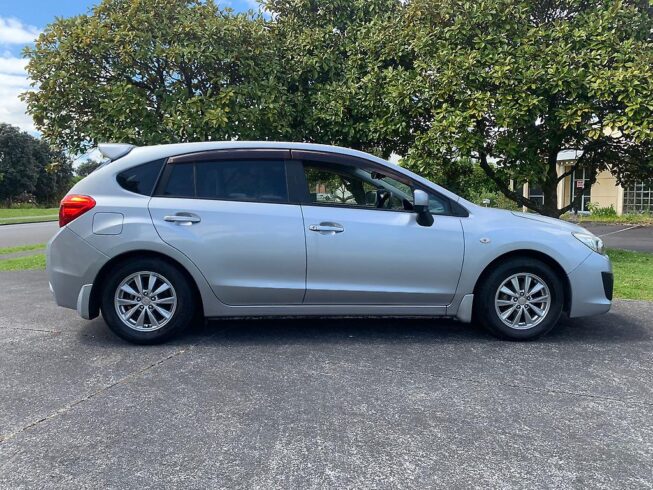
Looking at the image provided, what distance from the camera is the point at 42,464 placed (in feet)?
8.82

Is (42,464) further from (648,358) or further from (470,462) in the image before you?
(648,358)

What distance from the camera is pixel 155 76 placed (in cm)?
946

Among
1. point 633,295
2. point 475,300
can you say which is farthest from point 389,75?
point 475,300

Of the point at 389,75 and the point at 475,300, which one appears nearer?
the point at 475,300

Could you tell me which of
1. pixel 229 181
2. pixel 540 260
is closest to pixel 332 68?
pixel 229 181

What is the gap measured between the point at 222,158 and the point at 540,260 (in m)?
2.97

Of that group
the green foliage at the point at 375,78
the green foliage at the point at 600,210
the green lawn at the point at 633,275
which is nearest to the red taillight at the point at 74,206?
the green foliage at the point at 375,78

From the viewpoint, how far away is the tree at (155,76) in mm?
8906

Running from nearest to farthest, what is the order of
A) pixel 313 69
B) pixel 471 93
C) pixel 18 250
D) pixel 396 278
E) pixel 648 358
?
pixel 648 358 → pixel 396 278 → pixel 471 93 → pixel 313 69 → pixel 18 250

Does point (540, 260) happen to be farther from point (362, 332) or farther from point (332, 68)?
point (332, 68)

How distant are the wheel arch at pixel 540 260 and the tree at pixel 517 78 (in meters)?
4.67

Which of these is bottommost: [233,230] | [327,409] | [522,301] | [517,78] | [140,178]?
[327,409]

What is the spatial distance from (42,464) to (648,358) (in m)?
4.38

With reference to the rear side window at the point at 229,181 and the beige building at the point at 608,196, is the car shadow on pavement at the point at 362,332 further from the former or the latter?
the beige building at the point at 608,196
